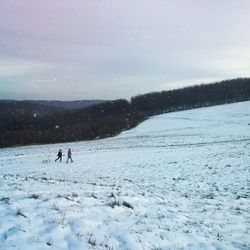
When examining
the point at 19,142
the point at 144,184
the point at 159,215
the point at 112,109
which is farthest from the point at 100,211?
the point at 112,109

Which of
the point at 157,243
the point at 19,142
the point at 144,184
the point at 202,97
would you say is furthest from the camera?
the point at 202,97

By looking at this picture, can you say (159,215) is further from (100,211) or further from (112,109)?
(112,109)

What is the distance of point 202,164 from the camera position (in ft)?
77.3

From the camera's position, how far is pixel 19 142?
78312mm

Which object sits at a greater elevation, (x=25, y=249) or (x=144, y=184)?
(x=25, y=249)

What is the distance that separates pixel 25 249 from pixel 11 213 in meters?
2.18

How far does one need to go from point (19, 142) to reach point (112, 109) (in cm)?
8988

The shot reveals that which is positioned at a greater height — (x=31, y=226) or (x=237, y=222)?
(x=31, y=226)

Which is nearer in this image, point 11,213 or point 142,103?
point 11,213

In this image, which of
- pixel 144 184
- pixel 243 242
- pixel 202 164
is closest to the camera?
pixel 243 242

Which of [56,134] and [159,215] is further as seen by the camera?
[56,134]

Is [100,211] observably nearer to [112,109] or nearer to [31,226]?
[31,226]

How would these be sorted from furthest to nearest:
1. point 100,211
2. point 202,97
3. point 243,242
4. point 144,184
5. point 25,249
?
point 202,97 → point 144,184 → point 100,211 → point 243,242 → point 25,249

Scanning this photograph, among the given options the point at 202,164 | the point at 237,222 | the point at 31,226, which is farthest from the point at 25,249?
the point at 202,164
